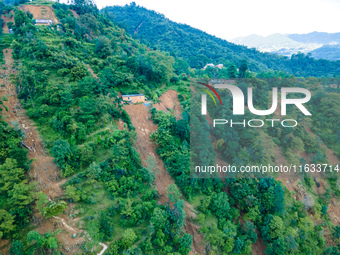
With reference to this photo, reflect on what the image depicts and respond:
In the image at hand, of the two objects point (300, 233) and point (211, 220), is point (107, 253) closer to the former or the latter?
point (211, 220)

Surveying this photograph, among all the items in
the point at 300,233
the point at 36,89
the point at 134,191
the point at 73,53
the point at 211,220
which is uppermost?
the point at 73,53

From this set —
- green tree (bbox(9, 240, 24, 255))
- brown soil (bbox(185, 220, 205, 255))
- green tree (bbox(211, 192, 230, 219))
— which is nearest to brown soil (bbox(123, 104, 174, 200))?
brown soil (bbox(185, 220, 205, 255))

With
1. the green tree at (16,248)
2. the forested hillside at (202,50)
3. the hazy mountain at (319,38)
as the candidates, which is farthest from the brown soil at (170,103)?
the hazy mountain at (319,38)

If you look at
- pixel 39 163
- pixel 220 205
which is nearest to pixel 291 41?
pixel 220 205

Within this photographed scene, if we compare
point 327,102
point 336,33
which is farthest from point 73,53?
point 336,33

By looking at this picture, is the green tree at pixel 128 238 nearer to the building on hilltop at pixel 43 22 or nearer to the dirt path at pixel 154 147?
the dirt path at pixel 154 147

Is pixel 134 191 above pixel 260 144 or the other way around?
the other way around

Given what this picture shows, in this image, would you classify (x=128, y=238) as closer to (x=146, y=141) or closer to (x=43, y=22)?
(x=146, y=141)
